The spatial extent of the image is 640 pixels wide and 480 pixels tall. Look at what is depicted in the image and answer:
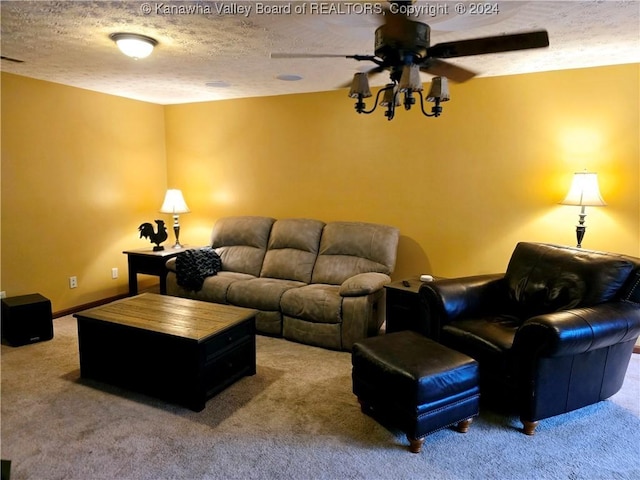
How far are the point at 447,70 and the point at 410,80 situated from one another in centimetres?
48

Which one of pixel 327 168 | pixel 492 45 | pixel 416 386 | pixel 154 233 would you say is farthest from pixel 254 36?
pixel 154 233

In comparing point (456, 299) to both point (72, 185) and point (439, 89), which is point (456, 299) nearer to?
point (439, 89)

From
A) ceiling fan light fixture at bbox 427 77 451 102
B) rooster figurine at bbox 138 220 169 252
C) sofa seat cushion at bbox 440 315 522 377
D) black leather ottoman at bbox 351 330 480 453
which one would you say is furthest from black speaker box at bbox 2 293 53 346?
ceiling fan light fixture at bbox 427 77 451 102

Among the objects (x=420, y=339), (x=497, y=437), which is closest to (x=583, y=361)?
(x=497, y=437)

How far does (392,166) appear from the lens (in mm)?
4336

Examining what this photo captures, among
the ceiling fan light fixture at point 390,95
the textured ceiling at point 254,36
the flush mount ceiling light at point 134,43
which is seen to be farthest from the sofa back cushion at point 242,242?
the ceiling fan light fixture at point 390,95

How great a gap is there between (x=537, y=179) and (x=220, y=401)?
10.2ft

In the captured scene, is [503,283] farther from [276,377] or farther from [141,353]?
[141,353]

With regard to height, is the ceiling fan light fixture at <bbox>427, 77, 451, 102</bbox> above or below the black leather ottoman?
above

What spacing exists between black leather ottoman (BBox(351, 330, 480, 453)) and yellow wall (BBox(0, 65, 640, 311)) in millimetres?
1849

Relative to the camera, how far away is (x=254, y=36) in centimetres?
274

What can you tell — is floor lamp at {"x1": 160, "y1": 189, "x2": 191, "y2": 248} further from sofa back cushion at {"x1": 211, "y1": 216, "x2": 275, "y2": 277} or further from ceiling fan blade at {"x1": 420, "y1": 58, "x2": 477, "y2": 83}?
ceiling fan blade at {"x1": 420, "y1": 58, "x2": 477, "y2": 83}

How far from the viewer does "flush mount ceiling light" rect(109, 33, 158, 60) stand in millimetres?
2715

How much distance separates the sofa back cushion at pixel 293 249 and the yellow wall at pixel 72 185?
185 cm
